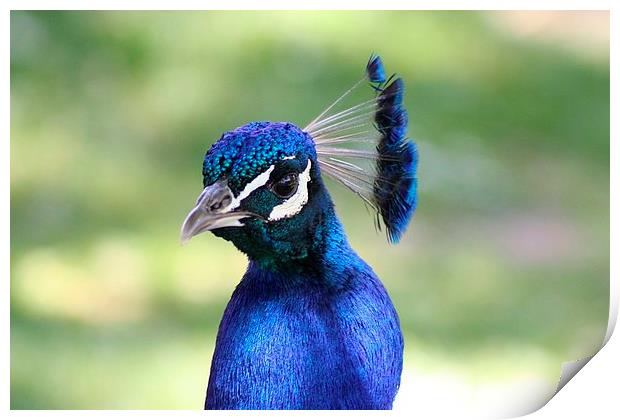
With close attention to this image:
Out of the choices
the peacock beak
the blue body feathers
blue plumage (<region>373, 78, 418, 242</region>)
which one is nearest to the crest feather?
blue plumage (<region>373, 78, 418, 242</region>)

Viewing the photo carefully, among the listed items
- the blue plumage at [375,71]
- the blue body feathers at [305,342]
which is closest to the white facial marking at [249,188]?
the blue body feathers at [305,342]

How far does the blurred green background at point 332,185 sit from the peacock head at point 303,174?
0.18 m

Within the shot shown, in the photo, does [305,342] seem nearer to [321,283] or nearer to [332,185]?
[321,283]

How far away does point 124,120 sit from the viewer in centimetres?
189

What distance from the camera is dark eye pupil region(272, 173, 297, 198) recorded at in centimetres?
136

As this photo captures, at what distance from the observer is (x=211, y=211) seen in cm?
132

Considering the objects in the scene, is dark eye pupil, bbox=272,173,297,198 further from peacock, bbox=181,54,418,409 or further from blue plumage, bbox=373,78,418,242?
blue plumage, bbox=373,78,418,242

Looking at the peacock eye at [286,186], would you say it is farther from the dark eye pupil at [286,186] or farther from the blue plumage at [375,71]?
the blue plumage at [375,71]

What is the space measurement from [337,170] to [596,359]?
0.59 metres

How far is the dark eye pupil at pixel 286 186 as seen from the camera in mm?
1363

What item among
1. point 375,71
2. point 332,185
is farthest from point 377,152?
point 332,185
